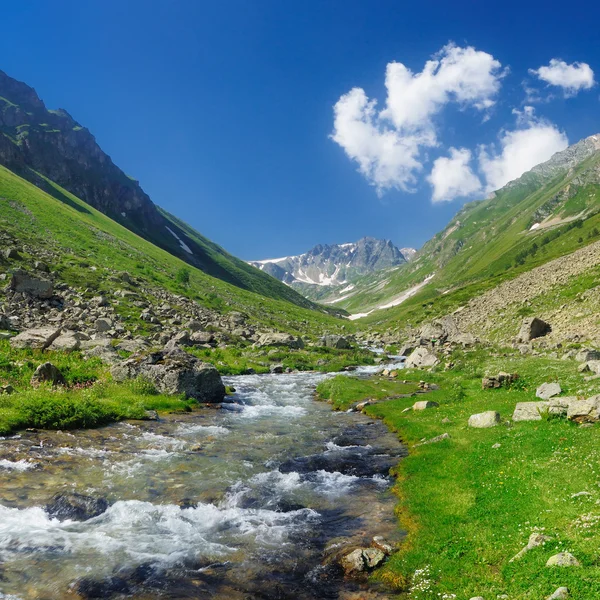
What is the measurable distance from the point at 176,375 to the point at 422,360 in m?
34.0

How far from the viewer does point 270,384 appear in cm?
4412

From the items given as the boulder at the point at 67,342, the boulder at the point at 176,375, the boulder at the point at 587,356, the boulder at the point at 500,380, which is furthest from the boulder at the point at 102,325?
the boulder at the point at 587,356

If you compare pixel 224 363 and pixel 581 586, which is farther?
pixel 224 363

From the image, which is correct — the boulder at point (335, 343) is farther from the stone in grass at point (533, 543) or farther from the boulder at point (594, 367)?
the stone in grass at point (533, 543)

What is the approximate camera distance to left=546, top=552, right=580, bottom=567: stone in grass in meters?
9.44

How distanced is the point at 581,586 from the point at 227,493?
12091 mm

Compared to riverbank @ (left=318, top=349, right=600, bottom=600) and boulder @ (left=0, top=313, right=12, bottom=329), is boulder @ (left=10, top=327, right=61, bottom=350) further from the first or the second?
riverbank @ (left=318, top=349, right=600, bottom=600)

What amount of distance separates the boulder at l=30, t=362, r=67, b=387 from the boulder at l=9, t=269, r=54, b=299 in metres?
30.3

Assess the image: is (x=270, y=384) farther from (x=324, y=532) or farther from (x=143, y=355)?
(x=324, y=532)

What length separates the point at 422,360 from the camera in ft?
176

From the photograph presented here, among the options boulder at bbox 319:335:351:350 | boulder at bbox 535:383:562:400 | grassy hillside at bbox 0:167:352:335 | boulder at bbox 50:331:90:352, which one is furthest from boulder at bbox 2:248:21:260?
boulder at bbox 535:383:562:400

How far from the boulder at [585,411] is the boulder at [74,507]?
2104cm

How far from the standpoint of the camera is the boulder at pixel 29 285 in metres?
51.4

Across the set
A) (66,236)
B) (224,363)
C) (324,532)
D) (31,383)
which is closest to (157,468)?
(324,532)
